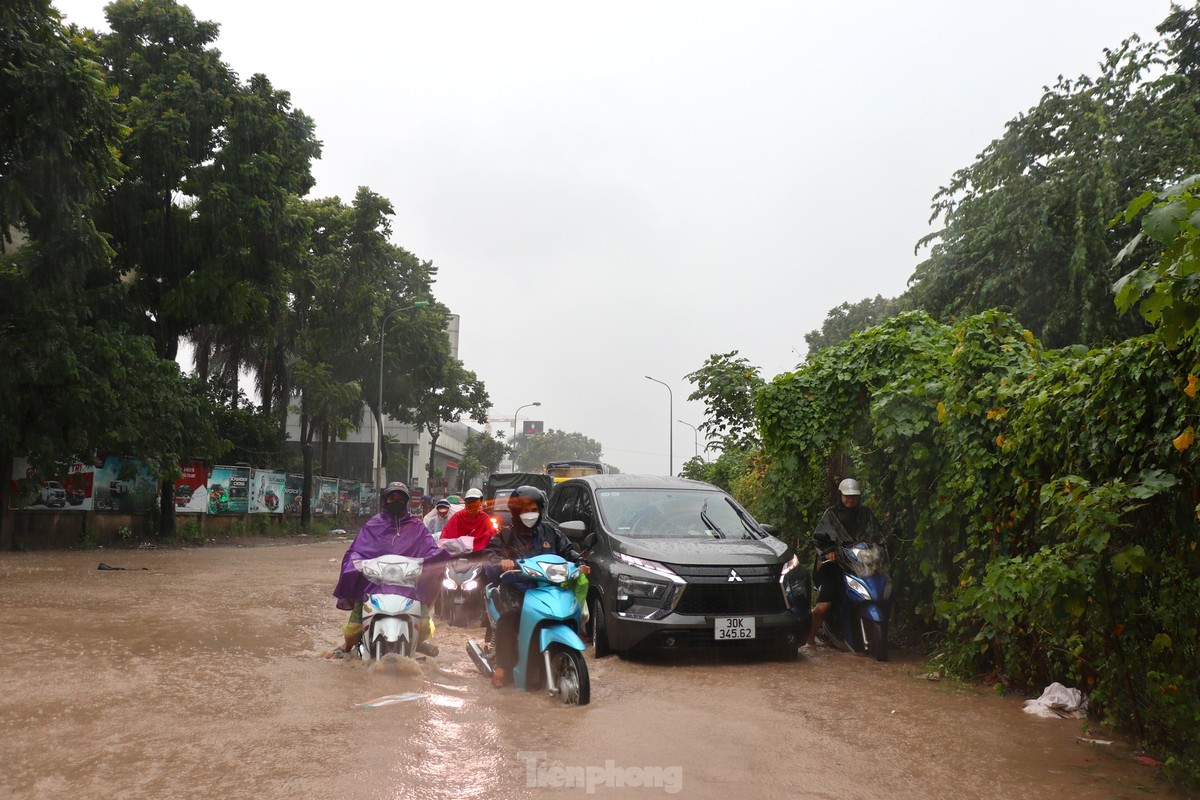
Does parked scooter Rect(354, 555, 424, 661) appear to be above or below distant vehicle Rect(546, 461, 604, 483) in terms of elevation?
below

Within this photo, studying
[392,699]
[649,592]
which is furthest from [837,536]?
[392,699]

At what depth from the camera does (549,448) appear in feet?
495

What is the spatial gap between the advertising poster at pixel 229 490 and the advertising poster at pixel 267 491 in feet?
1.74

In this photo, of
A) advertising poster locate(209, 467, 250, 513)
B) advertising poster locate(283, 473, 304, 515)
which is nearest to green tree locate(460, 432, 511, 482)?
advertising poster locate(283, 473, 304, 515)

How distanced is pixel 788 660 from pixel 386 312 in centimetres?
3648

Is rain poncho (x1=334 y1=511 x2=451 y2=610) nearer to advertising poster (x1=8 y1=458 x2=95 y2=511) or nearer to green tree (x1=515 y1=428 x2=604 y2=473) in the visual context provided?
advertising poster (x1=8 y1=458 x2=95 y2=511)

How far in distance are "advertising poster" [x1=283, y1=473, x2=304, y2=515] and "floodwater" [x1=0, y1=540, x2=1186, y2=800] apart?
1110 inches

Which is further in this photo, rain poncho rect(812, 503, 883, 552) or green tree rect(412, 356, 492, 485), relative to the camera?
green tree rect(412, 356, 492, 485)

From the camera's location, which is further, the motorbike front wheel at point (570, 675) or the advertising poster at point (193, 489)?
the advertising poster at point (193, 489)

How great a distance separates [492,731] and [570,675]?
0.90 metres

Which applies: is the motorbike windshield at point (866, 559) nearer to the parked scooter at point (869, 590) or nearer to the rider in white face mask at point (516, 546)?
the parked scooter at point (869, 590)

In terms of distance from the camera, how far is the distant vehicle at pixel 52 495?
22.7 m

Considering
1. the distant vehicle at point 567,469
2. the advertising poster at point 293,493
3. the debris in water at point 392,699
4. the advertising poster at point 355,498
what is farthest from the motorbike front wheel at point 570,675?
the advertising poster at point 355,498

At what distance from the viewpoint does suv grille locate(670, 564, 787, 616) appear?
8609 mm
